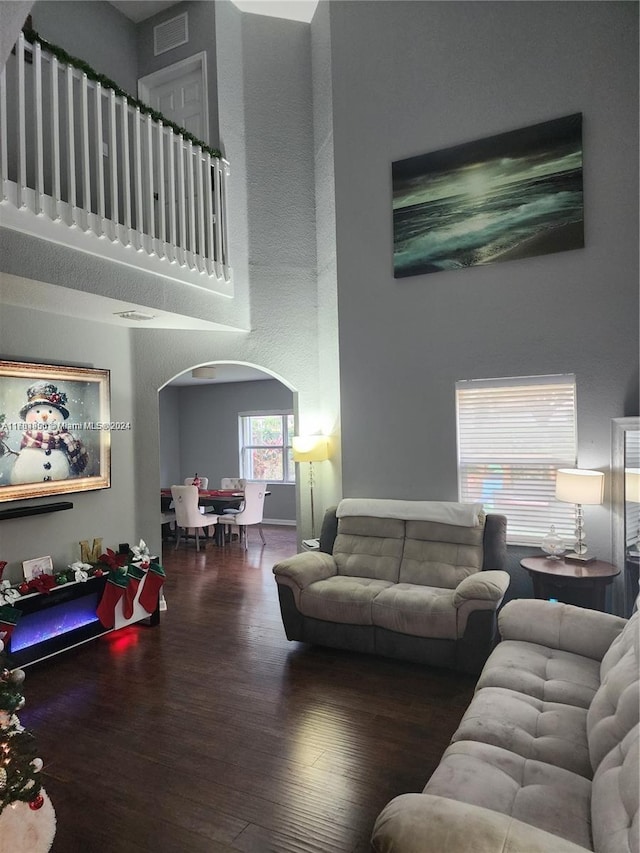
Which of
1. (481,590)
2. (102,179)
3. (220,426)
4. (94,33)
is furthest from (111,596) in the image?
(220,426)

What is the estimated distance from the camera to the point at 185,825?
2398 millimetres

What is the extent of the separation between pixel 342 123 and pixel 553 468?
3736mm

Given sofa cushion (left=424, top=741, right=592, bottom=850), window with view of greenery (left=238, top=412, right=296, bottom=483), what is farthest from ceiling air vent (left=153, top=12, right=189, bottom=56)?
sofa cushion (left=424, top=741, right=592, bottom=850)

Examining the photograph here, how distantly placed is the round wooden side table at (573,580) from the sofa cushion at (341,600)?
110 centimetres

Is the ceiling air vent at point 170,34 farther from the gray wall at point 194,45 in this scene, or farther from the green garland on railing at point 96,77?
the green garland on railing at point 96,77

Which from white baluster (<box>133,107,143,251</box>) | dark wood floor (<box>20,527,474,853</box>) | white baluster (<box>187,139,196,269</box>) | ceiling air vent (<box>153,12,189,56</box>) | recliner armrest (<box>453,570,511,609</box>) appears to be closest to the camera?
dark wood floor (<box>20,527,474,853</box>)

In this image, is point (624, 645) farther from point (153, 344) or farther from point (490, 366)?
point (153, 344)

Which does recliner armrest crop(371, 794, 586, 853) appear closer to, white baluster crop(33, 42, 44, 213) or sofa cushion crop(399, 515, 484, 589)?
sofa cushion crop(399, 515, 484, 589)

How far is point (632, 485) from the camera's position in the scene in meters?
3.87

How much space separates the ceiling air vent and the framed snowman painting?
355cm

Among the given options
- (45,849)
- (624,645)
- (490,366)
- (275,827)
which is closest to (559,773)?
(624,645)

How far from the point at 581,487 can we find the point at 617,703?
222 cm

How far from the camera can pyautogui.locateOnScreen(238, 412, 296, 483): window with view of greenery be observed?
10273 millimetres

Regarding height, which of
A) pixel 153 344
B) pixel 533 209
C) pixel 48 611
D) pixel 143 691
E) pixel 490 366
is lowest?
pixel 143 691
